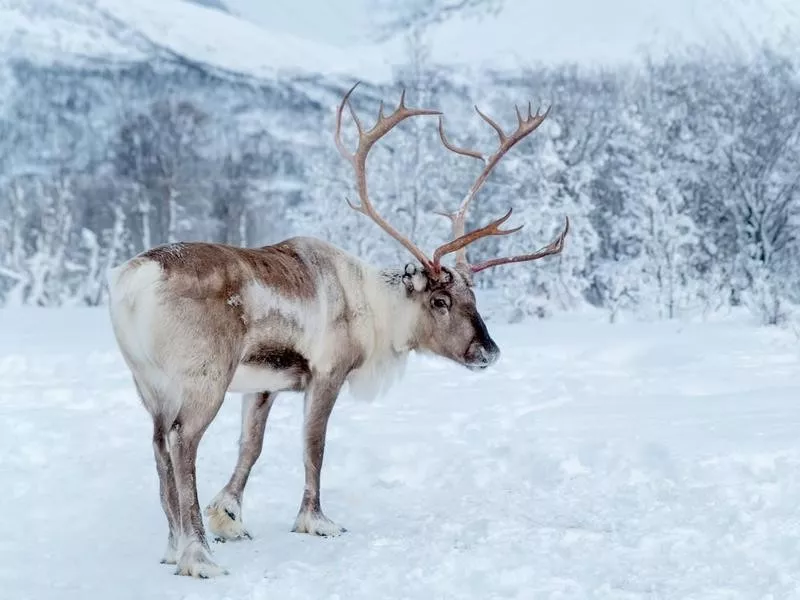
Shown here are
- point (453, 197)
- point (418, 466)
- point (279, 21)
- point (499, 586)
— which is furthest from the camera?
point (279, 21)

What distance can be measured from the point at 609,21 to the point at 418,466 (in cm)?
4172

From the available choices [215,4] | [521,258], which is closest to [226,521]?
[521,258]

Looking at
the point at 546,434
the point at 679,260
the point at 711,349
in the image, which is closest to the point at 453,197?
the point at 679,260

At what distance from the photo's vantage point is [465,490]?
5578 mm

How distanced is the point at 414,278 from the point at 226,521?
1625 millimetres

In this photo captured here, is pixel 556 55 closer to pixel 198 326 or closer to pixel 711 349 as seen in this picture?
pixel 711 349

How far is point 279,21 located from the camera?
164 feet

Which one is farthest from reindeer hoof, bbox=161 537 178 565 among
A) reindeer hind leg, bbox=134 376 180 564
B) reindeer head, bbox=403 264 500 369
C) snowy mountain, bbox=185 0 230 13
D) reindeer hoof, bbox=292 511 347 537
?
snowy mountain, bbox=185 0 230 13

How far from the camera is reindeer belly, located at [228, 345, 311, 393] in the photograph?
183 inches

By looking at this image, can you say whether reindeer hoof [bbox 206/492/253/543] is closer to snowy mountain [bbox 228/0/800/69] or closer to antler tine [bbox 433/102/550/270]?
antler tine [bbox 433/102/550/270]

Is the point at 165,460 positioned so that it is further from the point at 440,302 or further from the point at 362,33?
the point at 362,33

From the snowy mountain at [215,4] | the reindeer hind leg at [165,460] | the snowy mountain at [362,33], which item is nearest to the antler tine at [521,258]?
the reindeer hind leg at [165,460]

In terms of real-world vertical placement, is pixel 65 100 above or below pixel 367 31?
below

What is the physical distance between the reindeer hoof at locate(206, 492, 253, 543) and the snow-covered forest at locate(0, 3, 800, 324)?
10.5 metres
